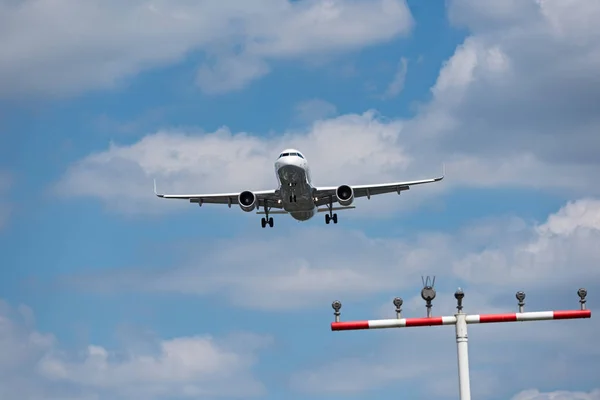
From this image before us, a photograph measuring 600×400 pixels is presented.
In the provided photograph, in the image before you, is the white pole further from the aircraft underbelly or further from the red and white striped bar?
the aircraft underbelly

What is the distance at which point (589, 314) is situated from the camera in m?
50.0

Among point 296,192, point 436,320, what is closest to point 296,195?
point 296,192

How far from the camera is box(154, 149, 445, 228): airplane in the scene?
306ft

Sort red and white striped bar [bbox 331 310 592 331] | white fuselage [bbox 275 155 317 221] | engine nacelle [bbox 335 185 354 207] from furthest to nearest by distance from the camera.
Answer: engine nacelle [bbox 335 185 354 207]
white fuselage [bbox 275 155 317 221]
red and white striped bar [bbox 331 310 592 331]

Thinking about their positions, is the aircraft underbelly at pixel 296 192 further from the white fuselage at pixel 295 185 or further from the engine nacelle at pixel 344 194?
the engine nacelle at pixel 344 194

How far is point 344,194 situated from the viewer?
99062mm

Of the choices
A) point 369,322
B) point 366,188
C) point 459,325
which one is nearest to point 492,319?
point 459,325

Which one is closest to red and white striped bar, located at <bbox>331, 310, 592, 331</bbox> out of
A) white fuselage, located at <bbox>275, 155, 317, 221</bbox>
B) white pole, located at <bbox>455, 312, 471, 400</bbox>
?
white pole, located at <bbox>455, 312, 471, 400</bbox>

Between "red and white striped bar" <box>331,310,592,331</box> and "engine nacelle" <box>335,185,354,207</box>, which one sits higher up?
"engine nacelle" <box>335,185,354,207</box>

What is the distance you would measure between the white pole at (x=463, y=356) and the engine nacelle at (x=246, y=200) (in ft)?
162

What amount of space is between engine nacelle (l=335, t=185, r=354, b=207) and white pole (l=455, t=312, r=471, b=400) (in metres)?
48.4

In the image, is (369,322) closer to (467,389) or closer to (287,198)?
(467,389)

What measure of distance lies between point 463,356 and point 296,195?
150 feet

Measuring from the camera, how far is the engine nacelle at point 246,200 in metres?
98.9
